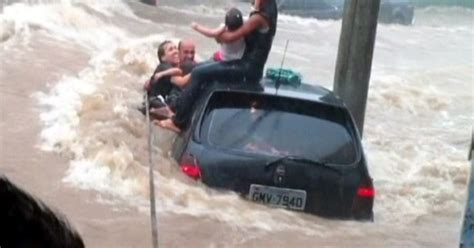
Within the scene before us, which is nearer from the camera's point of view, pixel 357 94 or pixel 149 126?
pixel 149 126

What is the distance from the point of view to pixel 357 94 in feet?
20.7

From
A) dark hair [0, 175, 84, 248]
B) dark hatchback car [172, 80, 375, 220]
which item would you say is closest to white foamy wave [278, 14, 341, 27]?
dark hatchback car [172, 80, 375, 220]

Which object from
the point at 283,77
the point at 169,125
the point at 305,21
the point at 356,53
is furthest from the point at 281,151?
the point at 305,21

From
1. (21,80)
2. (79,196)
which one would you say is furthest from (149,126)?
(21,80)

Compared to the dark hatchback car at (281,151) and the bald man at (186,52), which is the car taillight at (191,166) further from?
the bald man at (186,52)

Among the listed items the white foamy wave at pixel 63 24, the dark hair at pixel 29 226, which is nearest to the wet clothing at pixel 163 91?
the white foamy wave at pixel 63 24

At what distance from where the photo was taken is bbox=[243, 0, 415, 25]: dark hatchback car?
420 inches

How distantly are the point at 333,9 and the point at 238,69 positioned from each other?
562cm

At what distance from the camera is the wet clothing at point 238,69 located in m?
4.96

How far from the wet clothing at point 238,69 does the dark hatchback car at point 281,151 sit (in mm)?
276

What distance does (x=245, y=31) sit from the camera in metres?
5.31

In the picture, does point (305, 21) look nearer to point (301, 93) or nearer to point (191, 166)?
point (301, 93)

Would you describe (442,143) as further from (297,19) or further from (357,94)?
(297,19)

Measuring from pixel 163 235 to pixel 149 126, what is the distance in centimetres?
85
